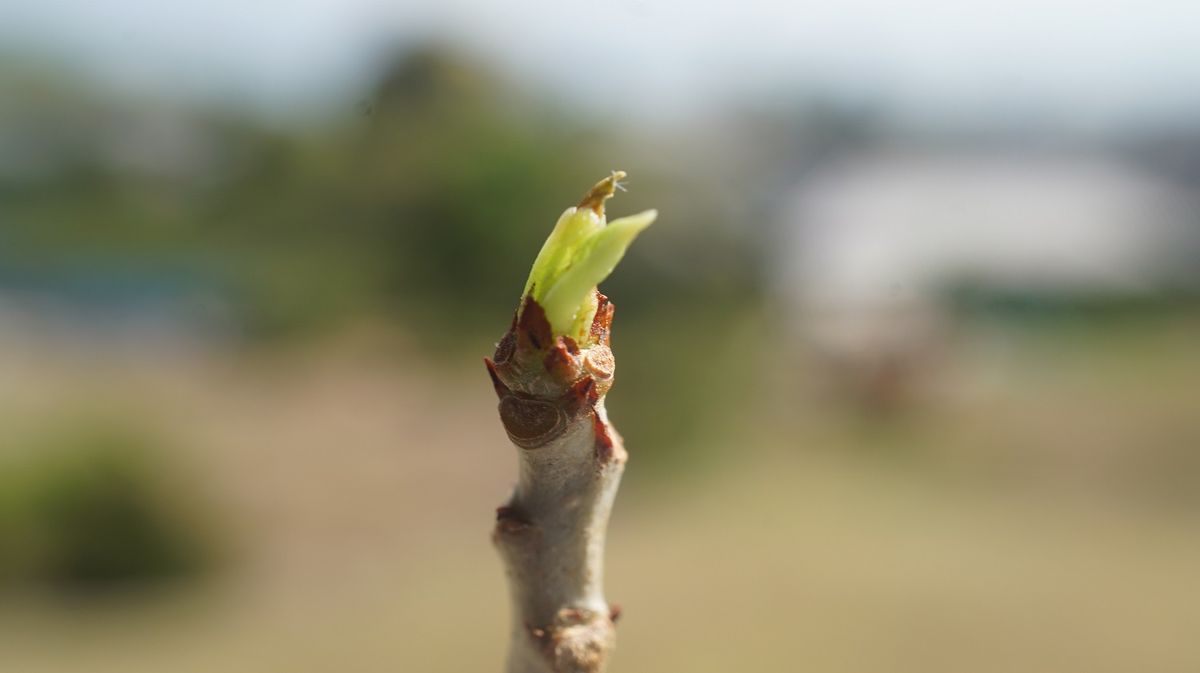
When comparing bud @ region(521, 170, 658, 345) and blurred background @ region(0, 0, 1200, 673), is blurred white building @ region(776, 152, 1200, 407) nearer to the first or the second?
blurred background @ region(0, 0, 1200, 673)

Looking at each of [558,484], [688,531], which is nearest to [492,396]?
[688,531]

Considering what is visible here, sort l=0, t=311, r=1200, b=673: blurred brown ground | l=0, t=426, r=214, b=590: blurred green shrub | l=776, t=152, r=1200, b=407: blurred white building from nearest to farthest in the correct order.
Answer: l=0, t=311, r=1200, b=673: blurred brown ground → l=0, t=426, r=214, b=590: blurred green shrub → l=776, t=152, r=1200, b=407: blurred white building

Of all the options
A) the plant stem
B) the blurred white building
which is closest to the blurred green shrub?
the blurred white building

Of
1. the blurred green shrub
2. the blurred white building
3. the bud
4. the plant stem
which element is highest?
the blurred white building

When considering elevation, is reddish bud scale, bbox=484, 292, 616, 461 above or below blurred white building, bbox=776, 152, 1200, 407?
below

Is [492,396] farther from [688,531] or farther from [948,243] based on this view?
[948,243]

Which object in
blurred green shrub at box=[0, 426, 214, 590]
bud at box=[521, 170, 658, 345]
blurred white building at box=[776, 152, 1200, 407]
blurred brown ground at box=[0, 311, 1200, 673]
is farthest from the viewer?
blurred white building at box=[776, 152, 1200, 407]

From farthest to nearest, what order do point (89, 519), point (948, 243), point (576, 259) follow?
1. point (948, 243)
2. point (89, 519)
3. point (576, 259)

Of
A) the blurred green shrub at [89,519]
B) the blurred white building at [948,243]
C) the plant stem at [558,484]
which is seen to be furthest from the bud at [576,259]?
the blurred white building at [948,243]
